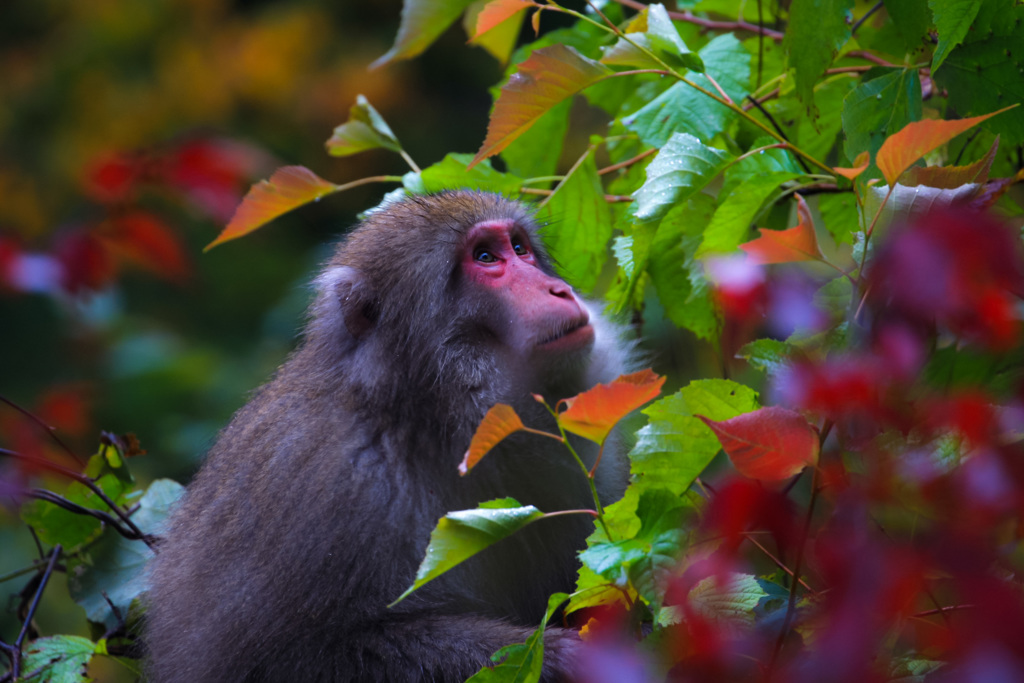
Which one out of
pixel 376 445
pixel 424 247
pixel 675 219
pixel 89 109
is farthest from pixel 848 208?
pixel 89 109

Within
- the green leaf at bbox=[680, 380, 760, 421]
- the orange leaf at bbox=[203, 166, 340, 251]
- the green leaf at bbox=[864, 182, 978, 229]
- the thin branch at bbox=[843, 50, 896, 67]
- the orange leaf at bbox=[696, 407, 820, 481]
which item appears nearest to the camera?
the orange leaf at bbox=[696, 407, 820, 481]

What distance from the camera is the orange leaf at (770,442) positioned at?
4.18ft

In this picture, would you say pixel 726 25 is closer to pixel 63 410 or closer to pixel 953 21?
pixel 953 21

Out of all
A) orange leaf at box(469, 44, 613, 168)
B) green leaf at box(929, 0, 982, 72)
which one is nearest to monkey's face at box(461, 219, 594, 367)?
orange leaf at box(469, 44, 613, 168)

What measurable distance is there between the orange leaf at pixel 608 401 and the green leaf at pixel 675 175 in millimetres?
512

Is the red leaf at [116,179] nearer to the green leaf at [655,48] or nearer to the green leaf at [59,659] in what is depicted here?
the green leaf at [59,659]

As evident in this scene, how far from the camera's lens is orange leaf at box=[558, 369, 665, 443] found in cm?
143

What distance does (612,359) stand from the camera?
8.71 ft

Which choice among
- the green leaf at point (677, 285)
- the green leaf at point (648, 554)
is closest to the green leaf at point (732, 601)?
the green leaf at point (648, 554)

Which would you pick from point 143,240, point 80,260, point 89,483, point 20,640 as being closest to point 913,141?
point 89,483

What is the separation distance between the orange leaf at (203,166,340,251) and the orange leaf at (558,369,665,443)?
1307 mm

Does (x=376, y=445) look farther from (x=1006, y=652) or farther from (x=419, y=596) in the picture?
(x=1006, y=652)

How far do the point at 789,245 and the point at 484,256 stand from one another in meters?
1.29

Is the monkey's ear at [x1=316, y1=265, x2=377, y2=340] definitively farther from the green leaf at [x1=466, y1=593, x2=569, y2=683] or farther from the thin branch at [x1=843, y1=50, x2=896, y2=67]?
the thin branch at [x1=843, y1=50, x2=896, y2=67]
